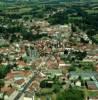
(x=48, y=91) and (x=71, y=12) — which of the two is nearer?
(x=48, y=91)

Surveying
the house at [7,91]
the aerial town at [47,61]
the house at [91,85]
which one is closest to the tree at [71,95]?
the aerial town at [47,61]

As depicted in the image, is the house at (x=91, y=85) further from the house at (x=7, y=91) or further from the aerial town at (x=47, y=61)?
the house at (x=7, y=91)

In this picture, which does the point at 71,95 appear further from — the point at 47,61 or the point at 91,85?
the point at 47,61

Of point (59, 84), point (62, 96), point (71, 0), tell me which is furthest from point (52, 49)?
point (71, 0)

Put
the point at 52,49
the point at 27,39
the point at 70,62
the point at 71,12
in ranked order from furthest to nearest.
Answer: the point at 71,12 < the point at 27,39 < the point at 52,49 < the point at 70,62

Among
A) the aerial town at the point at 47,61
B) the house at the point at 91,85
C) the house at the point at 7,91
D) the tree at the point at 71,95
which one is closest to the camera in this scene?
the tree at the point at 71,95

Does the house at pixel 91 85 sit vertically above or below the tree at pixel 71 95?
below

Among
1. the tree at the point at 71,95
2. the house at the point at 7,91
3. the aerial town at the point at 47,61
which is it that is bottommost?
the aerial town at the point at 47,61

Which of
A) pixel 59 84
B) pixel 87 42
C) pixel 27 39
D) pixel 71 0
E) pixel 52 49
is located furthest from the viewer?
pixel 71 0

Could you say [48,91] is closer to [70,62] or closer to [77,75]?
[77,75]
